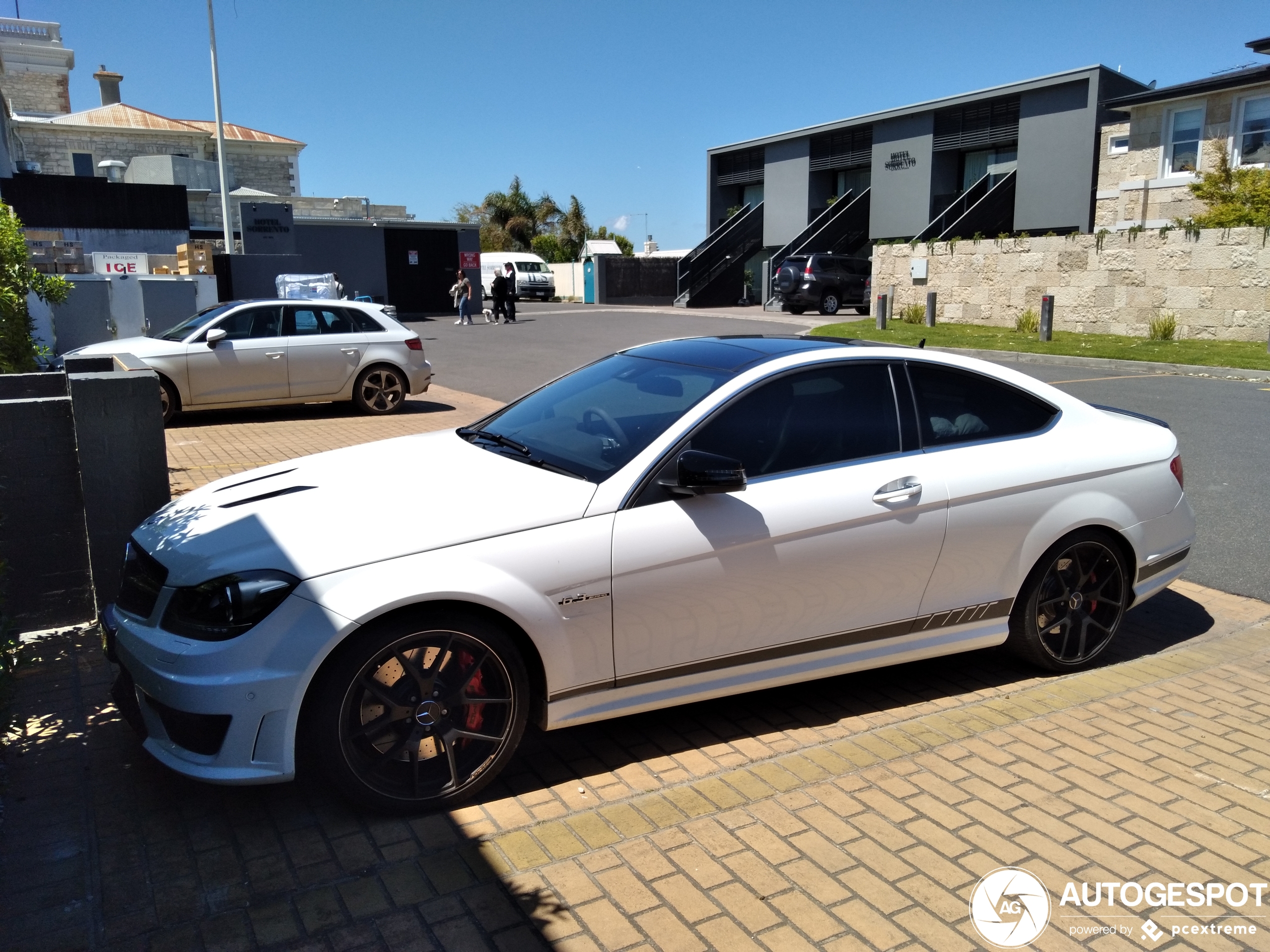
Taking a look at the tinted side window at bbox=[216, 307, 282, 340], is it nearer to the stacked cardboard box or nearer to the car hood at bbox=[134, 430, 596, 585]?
the car hood at bbox=[134, 430, 596, 585]

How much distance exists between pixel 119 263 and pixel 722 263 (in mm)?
29262

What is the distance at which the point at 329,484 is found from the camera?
13.4 ft

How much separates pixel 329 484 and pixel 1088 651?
3.64 meters

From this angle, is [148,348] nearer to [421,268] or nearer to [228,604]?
[228,604]

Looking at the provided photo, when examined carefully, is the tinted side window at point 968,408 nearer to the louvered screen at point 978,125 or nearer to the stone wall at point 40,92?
the louvered screen at point 978,125

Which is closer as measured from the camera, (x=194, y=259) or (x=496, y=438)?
(x=496, y=438)

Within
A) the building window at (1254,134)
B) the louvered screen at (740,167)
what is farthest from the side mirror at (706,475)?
the louvered screen at (740,167)

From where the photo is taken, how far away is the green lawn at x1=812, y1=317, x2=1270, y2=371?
18.5 meters

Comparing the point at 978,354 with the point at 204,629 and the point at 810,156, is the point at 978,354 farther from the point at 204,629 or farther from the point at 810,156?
the point at 810,156

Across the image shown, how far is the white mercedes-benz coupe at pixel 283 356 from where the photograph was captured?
40.4 ft

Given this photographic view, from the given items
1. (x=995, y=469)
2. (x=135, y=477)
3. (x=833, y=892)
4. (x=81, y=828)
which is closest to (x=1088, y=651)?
(x=995, y=469)

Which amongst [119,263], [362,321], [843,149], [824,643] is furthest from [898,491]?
[843,149]

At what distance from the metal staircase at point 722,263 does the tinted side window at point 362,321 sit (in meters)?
32.6

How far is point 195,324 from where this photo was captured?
41.4ft
